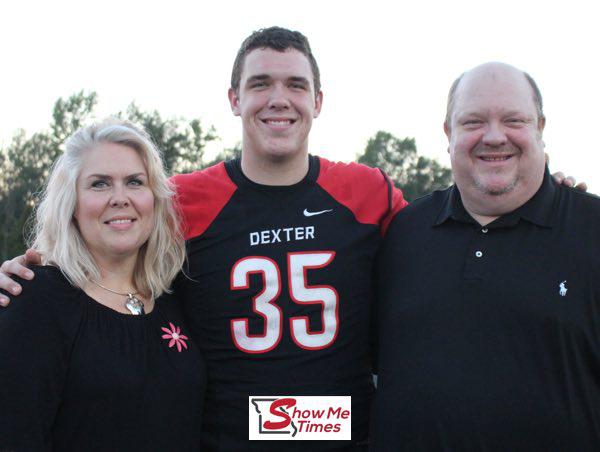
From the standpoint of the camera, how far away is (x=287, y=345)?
3170mm

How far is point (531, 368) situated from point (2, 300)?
87.1 inches

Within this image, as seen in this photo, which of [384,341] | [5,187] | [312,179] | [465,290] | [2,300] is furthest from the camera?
[5,187]

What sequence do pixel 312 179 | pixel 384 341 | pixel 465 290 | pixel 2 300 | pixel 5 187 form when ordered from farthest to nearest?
pixel 5 187 → pixel 312 179 → pixel 384 341 → pixel 465 290 → pixel 2 300

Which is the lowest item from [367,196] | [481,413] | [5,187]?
[481,413]

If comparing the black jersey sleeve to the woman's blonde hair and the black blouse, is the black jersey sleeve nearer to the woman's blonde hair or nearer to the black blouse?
A: the black blouse

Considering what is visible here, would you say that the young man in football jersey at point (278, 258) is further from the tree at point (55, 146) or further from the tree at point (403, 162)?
the tree at point (403, 162)

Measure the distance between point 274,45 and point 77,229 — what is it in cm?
144

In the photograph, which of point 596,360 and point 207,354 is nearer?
point 596,360

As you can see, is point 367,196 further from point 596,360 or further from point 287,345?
point 596,360

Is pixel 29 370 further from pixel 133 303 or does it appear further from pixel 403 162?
pixel 403 162

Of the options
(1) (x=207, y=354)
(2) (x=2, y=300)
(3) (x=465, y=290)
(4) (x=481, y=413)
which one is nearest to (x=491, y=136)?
(3) (x=465, y=290)

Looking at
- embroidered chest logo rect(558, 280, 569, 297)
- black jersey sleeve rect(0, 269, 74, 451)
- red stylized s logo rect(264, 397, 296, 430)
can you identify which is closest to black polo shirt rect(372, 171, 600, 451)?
embroidered chest logo rect(558, 280, 569, 297)

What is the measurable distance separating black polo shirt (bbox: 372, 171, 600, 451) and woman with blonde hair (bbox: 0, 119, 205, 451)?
3.35 feet

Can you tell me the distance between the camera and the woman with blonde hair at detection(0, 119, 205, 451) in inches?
98.4
